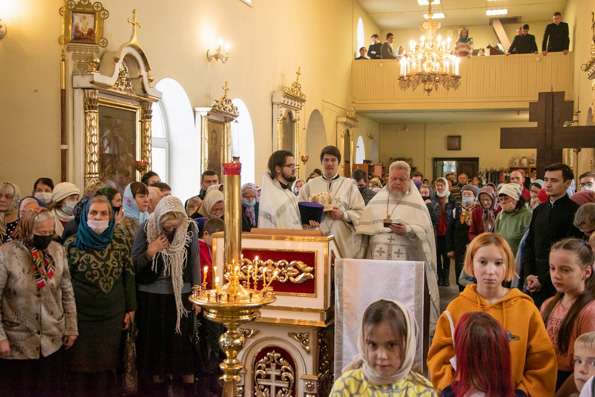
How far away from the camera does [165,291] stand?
532cm

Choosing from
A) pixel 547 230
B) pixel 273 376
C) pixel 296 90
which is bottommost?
pixel 273 376

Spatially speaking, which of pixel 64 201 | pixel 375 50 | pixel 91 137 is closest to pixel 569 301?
pixel 64 201

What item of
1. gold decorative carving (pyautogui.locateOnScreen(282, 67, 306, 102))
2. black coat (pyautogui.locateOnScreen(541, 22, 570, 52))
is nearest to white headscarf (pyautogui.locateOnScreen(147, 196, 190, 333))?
gold decorative carving (pyautogui.locateOnScreen(282, 67, 306, 102))

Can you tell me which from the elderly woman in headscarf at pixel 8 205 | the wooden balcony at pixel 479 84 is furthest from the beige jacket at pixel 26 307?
the wooden balcony at pixel 479 84

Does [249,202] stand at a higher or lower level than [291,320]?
higher

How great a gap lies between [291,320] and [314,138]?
49.7 ft

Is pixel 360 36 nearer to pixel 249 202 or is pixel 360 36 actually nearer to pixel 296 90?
pixel 296 90

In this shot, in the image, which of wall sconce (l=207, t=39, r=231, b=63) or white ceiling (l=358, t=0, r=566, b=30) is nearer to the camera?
wall sconce (l=207, t=39, r=231, b=63)

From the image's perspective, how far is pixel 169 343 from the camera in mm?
5426

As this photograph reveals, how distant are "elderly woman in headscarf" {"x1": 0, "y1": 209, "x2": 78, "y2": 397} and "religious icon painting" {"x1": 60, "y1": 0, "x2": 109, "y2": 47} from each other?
426 cm

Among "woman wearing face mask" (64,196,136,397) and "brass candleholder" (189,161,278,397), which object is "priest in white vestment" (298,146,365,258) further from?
"brass candleholder" (189,161,278,397)

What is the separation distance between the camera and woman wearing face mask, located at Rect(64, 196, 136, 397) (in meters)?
4.75

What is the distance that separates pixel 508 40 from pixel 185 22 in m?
16.4

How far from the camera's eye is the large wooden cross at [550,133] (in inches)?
299
